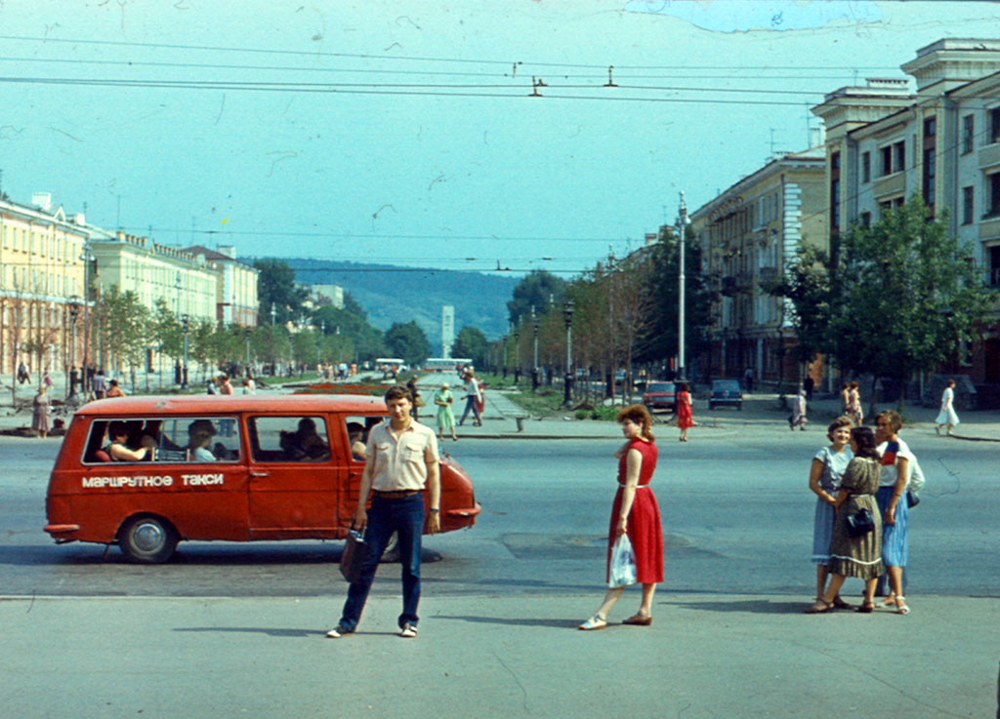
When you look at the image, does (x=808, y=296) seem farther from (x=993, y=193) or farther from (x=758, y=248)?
(x=758, y=248)

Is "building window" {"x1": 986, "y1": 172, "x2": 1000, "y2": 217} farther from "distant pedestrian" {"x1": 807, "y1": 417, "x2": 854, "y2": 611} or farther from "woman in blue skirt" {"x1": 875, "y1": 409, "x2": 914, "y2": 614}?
"distant pedestrian" {"x1": 807, "y1": 417, "x2": 854, "y2": 611}

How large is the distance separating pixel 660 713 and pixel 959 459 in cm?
2030

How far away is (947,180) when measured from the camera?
50.1 meters

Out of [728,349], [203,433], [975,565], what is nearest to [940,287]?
[975,565]

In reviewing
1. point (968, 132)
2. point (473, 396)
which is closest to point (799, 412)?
point (473, 396)

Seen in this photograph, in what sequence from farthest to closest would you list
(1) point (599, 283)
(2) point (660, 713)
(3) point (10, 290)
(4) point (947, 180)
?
(3) point (10, 290) < (1) point (599, 283) < (4) point (947, 180) < (2) point (660, 713)

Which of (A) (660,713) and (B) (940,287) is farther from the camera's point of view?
(B) (940,287)

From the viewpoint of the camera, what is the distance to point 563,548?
12.7 m

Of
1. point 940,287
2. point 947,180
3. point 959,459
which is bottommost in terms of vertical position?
point 959,459

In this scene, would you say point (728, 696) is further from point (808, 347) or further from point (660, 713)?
point (808, 347)

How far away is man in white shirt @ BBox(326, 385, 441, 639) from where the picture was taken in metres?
7.99

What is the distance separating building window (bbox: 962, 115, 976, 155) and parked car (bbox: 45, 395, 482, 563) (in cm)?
4253

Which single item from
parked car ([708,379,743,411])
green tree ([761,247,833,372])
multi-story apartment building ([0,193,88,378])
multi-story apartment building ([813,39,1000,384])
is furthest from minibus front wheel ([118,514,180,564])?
multi-story apartment building ([0,193,88,378])

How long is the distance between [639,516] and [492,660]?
166cm
